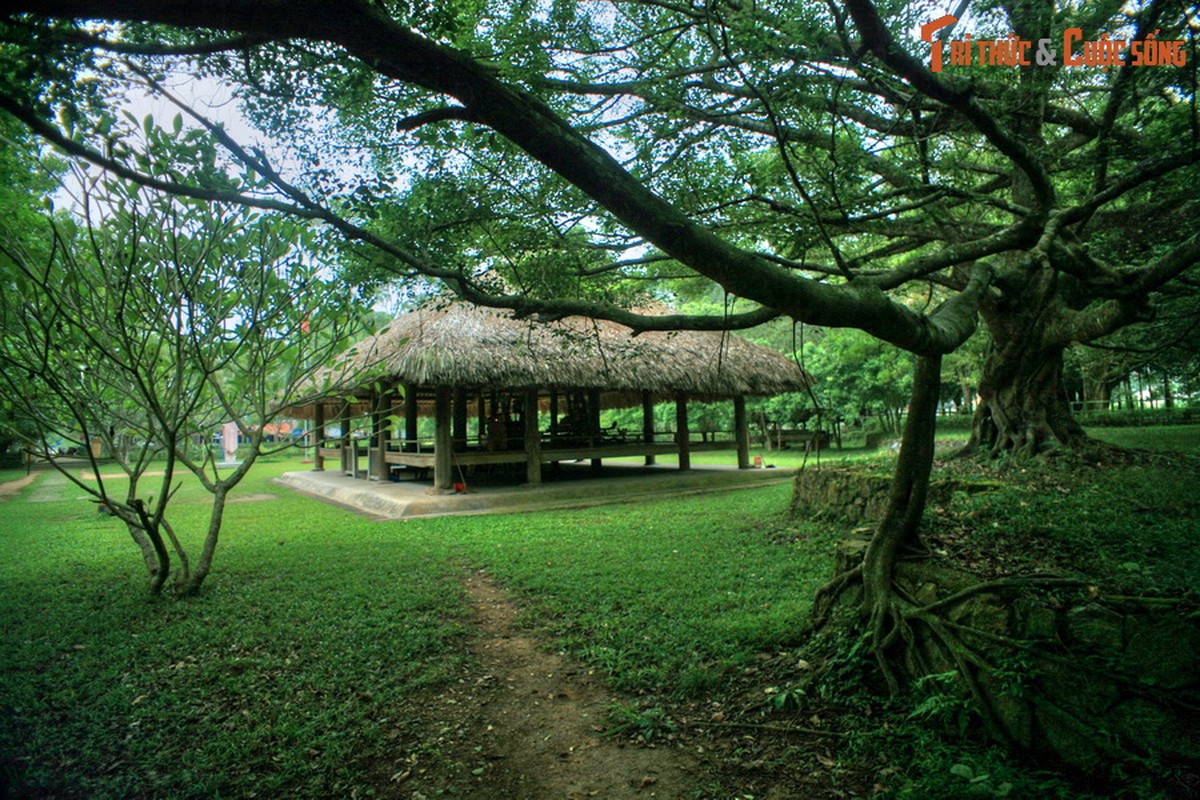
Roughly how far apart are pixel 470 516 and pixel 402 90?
659 centimetres

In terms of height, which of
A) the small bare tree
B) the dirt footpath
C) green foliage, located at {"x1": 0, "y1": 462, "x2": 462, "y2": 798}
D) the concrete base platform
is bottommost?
the dirt footpath

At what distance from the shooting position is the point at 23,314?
12.3 ft

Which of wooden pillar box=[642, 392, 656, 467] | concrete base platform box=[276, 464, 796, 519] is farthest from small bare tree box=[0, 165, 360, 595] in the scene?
wooden pillar box=[642, 392, 656, 467]

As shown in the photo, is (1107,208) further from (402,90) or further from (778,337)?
(778,337)

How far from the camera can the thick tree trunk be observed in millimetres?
7047

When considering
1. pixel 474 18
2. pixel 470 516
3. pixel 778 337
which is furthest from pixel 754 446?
pixel 474 18

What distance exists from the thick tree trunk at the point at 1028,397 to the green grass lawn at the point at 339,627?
125 cm

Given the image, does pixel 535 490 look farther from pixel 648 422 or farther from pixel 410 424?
pixel 648 422

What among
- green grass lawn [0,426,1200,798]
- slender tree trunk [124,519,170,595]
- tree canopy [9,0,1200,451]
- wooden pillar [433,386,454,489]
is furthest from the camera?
wooden pillar [433,386,454,489]

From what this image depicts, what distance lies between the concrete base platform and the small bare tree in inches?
185

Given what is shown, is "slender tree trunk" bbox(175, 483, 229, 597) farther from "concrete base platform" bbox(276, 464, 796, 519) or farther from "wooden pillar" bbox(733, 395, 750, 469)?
"wooden pillar" bbox(733, 395, 750, 469)

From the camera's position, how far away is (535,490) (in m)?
11.1

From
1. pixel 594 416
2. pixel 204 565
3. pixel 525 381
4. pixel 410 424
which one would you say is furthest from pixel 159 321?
pixel 594 416

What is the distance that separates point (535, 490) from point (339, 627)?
6672mm
